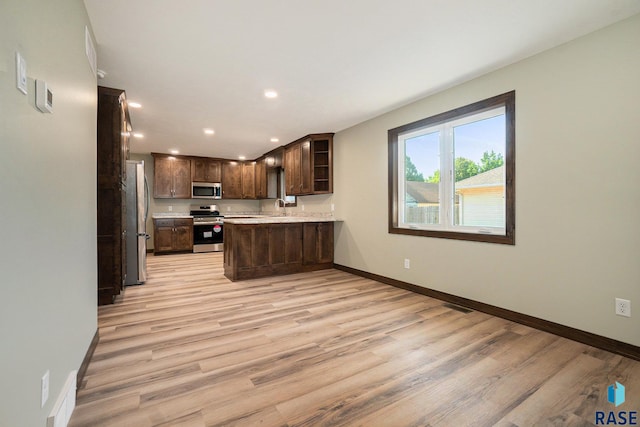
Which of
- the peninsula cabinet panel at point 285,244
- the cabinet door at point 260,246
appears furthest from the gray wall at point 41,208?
the peninsula cabinet panel at point 285,244

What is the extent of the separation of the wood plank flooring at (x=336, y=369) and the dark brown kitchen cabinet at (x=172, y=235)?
3987 millimetres

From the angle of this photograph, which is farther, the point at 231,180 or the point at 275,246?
the point at 231,180

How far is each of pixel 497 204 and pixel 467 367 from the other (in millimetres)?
1709

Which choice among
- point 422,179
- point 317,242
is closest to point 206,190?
point 317,242

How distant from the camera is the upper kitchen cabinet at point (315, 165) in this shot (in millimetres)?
5227

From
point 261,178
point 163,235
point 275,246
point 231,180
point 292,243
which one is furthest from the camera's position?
point 231,180

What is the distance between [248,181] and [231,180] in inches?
18.0

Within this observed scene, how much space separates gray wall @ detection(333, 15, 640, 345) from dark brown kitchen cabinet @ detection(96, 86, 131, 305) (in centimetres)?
377

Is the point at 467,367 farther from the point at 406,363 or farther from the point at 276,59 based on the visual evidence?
the point at 276,59

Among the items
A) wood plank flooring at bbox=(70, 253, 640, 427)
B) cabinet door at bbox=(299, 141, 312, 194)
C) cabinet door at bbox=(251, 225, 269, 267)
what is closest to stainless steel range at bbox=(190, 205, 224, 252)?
cabinet door at bbox=(299, 141, 312, 194)

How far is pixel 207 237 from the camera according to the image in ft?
23.9

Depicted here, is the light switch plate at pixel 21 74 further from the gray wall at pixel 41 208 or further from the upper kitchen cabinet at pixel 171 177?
the upper kitchen cabinet at pixel 171 177

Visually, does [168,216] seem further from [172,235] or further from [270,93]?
[270,93]

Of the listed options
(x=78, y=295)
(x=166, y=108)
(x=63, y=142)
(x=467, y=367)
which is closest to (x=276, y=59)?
(x=63, y=142)
